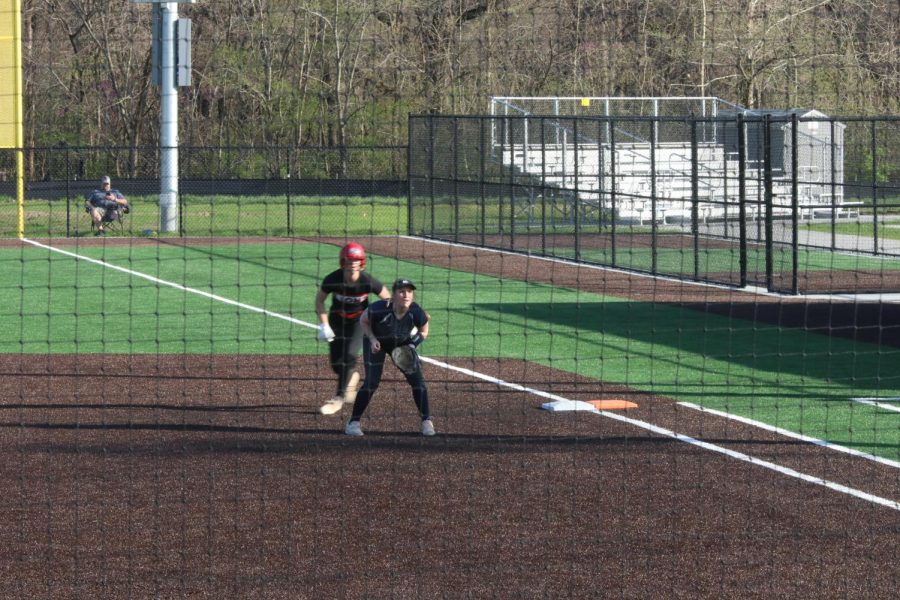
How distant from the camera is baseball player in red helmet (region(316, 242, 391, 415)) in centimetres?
1043

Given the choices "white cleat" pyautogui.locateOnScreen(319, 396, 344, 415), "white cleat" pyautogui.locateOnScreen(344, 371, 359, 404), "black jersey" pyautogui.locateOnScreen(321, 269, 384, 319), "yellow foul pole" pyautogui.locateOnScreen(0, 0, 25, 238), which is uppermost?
"yellow foul pole" pyautogui.locateOnScreen(0, 0, 25, 238)

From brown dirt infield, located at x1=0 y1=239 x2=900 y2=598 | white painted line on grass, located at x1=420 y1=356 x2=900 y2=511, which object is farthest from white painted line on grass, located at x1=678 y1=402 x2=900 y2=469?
white painted line on grass, located at x1=420 y1=356 x2=900 y2=511

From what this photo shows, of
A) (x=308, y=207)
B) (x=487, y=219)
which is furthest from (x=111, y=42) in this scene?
(x=487, y=219)

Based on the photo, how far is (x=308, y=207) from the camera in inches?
1320

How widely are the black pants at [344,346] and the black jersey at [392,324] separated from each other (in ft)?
2.07

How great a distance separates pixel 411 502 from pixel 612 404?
338 centimetres

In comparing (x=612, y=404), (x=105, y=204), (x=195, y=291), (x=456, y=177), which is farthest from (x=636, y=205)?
(x=612, y=404)

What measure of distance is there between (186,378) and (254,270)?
10.2 metres

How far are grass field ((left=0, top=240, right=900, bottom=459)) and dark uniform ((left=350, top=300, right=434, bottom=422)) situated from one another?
2818 millimetres

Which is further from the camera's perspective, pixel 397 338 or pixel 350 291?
pixel 350 291

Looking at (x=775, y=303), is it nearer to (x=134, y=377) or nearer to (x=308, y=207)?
(x=134, y=377)

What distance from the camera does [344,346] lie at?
10.7m

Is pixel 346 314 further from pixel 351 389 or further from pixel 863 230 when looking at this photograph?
pixel 863 230

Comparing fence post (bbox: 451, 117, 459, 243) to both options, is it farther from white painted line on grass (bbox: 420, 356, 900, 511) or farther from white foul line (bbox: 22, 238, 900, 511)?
white painted line on grass (bbox: 420, 356, 900, 511)
